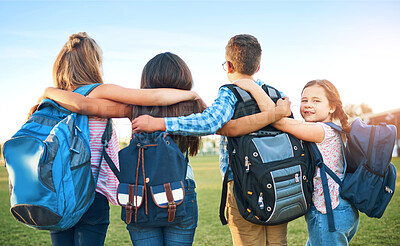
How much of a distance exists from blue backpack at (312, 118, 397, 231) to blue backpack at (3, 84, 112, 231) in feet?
4.78

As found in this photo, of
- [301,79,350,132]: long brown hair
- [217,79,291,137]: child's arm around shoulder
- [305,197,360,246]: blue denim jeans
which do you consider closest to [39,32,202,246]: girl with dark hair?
[217,79,291,137]: child's arm around shoulder

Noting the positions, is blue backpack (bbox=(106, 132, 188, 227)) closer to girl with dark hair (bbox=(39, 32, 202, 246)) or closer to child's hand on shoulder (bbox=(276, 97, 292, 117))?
girl with dark hair (bbox=(39, 32, 202, 246))

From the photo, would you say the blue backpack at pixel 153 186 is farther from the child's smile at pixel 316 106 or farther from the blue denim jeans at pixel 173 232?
the child's smile at pixel 316 106

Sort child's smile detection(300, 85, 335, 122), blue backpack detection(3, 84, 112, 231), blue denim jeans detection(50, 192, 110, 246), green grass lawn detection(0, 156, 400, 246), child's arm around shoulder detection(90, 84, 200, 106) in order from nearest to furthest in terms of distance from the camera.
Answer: blue backpack detection(3, 84, 112, 231) → child's arm around shoulder detection(90, 84, 200, 106) → blue denim jeans detection(50, 192, 110, 246) → child's smile detection(300, 85, 335, 122) → green grass lawn detection(0, 156, 400, 246)

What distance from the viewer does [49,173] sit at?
1796 mm

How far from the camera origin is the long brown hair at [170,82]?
1983 mm

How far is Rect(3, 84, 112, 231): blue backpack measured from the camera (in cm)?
177

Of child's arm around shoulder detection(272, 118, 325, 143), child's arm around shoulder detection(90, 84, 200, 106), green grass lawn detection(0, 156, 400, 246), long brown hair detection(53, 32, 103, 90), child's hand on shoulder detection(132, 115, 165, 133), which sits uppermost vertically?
long brown hair detection(53, 32, 103, 90)

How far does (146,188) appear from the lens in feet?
5.93

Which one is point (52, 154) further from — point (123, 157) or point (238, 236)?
point (238, 236)

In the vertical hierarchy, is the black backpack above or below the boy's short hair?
below

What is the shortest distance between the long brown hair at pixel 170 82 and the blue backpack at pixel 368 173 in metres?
0.84

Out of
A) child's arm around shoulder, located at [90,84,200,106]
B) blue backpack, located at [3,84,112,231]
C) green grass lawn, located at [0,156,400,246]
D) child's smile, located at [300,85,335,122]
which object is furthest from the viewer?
green grass lawn, located at [0,156,400,246]

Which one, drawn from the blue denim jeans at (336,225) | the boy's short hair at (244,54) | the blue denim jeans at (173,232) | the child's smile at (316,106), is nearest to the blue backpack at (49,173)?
the blue denim jeans at (173,232)
